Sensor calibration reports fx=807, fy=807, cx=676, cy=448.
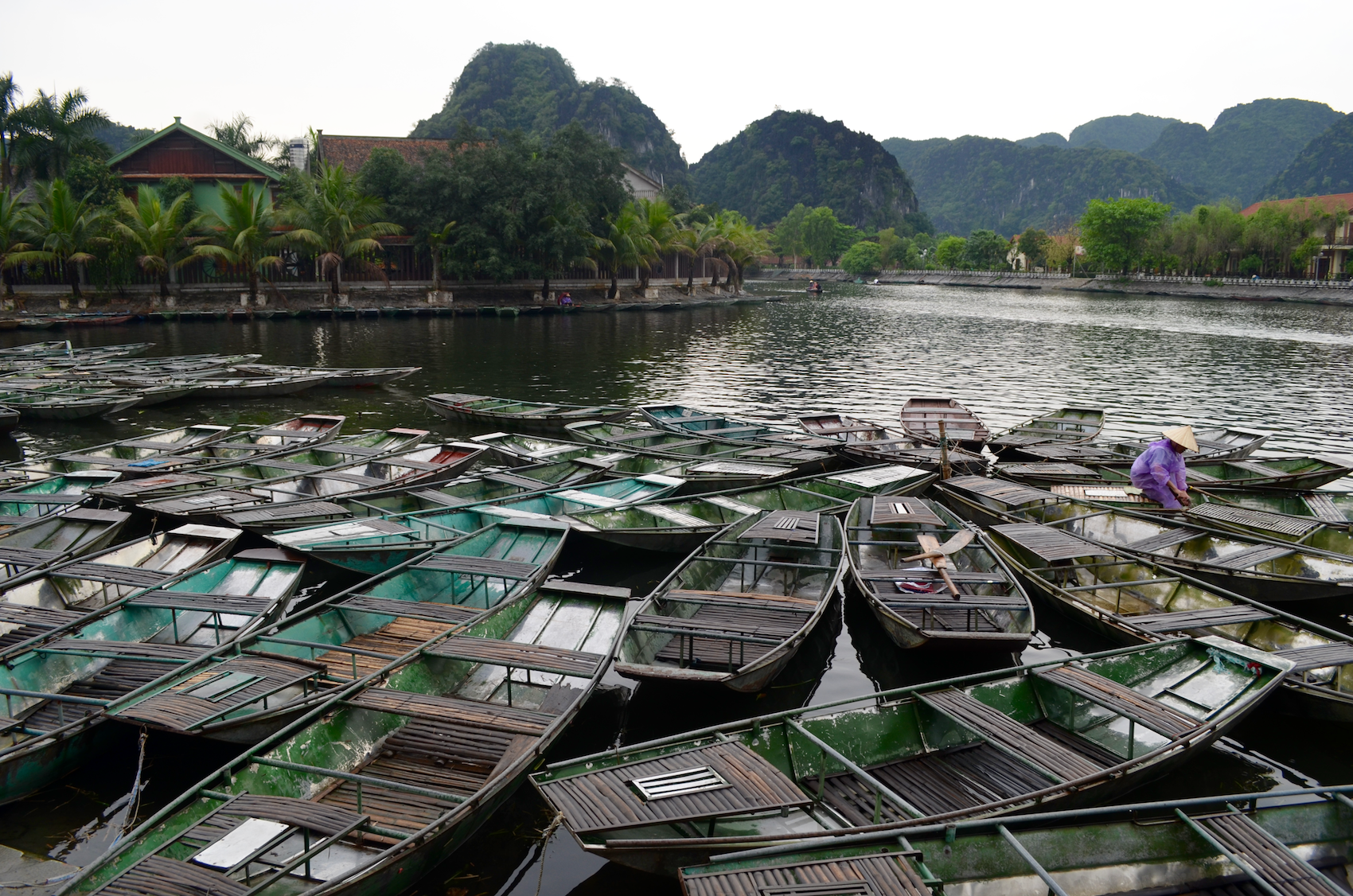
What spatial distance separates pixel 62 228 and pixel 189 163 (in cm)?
1028

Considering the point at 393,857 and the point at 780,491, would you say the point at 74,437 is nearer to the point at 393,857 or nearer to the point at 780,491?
the point at 780,491

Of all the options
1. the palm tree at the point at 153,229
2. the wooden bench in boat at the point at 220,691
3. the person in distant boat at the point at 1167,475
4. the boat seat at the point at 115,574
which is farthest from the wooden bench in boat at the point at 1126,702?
the palm tree at the point at 153,229

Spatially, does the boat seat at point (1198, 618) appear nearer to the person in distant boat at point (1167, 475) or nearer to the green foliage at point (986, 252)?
the person in distant boat at point (1167, 475)

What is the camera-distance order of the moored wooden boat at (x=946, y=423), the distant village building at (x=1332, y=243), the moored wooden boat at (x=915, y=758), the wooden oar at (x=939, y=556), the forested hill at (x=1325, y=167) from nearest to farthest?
1. the moored wooden boat at (x=915, y=758)
2. the wooden oar at (x=939, y=556)
3. the moored wooden boat at (x=946, y=423)
4. the distant village building at (x=1332, y=243)
5. the forested hill at (x=1325, y=167)

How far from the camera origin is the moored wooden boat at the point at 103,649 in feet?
23.1

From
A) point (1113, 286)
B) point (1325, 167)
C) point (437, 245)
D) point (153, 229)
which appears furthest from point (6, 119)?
point (1325, 167)

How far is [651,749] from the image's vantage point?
6.77 meters

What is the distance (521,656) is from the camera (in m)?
7.85

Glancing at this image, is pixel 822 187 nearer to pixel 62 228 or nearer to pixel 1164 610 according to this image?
pixel 62 228

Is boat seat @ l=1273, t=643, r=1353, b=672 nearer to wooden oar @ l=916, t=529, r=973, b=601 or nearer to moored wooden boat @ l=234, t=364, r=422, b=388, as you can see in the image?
wooden oar @ l=916, t=529, r=973, b=601

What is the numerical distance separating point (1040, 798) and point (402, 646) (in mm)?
6665

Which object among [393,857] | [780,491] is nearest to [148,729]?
[393,857]

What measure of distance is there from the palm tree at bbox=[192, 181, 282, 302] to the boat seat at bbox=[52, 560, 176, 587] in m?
43.4

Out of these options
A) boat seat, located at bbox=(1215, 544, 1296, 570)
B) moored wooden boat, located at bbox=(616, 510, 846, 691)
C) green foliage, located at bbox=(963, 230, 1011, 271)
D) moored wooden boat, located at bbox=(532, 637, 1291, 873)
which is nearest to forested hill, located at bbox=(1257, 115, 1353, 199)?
green foliage, located at bbox=(963, 230, 1011, 271)
